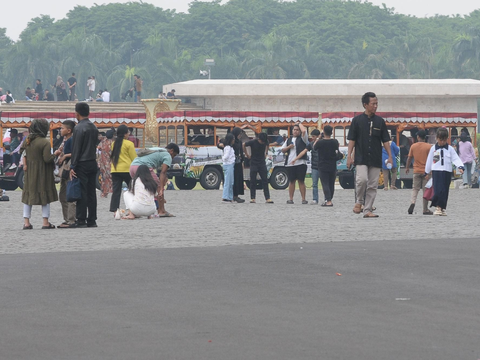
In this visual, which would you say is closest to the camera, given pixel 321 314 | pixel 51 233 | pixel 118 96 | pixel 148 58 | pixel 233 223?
pixel 321 314

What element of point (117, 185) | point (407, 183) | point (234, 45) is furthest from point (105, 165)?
point (234, 45)

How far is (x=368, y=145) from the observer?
49.9ft

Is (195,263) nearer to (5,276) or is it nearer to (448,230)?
(5,276)

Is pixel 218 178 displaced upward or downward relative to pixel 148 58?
downward

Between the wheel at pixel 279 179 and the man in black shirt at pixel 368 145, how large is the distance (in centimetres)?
1501

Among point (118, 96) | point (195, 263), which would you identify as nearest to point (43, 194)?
point (195, 263)

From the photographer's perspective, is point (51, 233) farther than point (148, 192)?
No

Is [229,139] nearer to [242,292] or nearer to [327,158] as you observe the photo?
[327,158]

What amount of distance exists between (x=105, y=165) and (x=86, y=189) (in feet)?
35.2

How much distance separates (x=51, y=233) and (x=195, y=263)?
414 cm

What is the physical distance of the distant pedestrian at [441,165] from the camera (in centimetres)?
1595

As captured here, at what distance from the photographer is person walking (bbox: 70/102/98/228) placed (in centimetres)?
1389

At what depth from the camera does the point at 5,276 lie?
8.89m

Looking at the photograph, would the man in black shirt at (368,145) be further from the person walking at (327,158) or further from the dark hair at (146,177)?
the person walking at (327,158)
